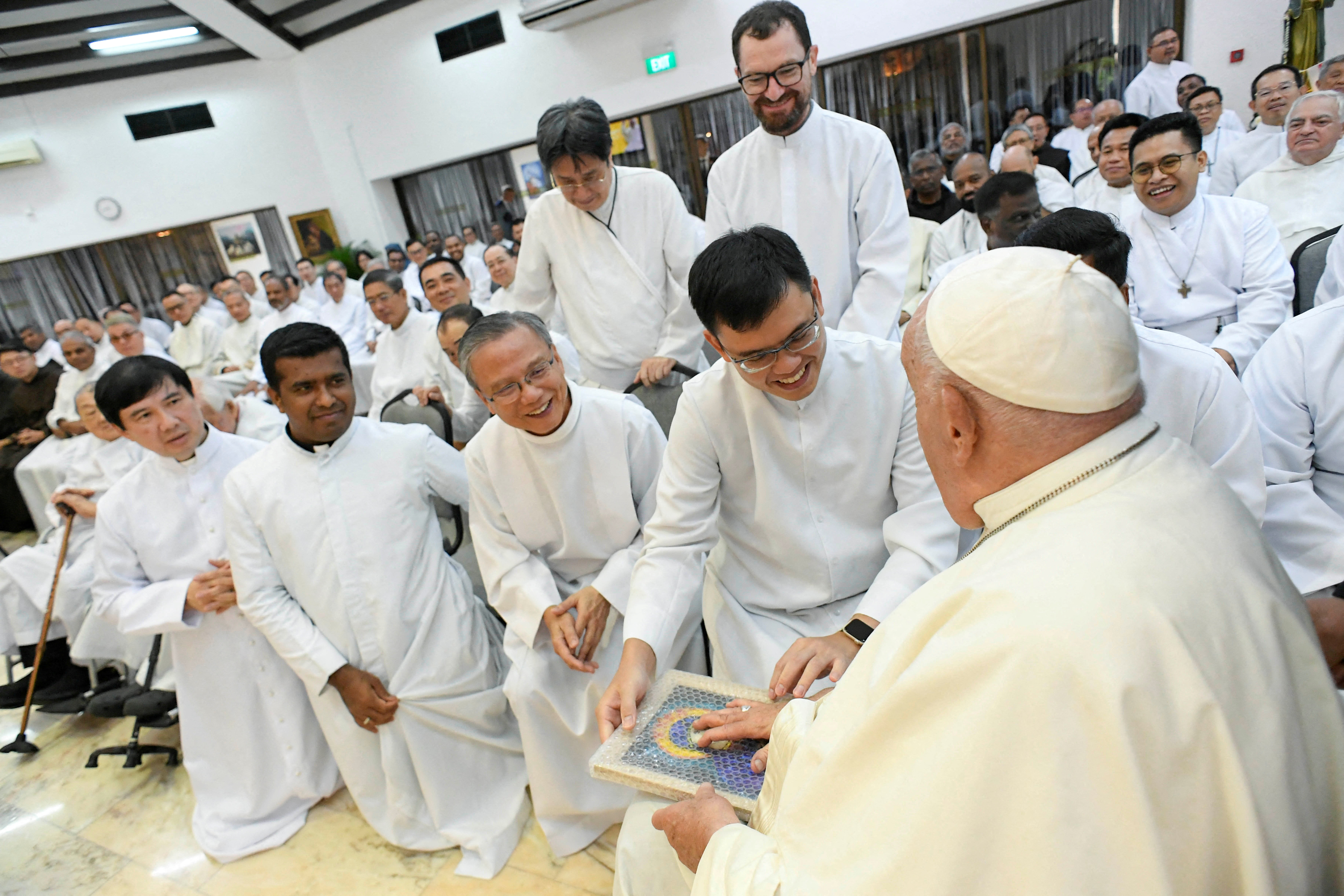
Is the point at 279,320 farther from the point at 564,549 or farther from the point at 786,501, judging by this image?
the point at 786,501

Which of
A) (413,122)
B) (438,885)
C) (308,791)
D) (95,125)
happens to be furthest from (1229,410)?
(95,125)

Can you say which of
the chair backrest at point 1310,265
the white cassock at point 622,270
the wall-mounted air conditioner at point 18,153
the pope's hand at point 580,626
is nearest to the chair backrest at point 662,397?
the white cassock at point 622,270

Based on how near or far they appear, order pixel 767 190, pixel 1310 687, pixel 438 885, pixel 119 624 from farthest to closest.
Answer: pixel 767 190, pixel 119 624, pixel 438 885, pixel 1310 687

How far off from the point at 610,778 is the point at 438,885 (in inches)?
51.9

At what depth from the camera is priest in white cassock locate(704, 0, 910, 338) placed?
2.58m

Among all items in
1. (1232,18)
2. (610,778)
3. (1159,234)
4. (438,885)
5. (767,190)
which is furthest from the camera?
(1232,18)

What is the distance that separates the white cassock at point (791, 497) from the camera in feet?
6.08

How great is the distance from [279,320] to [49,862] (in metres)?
7.00

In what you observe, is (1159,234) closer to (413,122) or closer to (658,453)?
(658,453)

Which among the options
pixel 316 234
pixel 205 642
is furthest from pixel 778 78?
pixel 316 234

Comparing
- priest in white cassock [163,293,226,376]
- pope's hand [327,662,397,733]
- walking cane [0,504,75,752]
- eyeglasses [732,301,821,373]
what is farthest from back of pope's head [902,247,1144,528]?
priest in white cassock [163,293,226,376]

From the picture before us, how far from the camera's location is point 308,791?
261 cm

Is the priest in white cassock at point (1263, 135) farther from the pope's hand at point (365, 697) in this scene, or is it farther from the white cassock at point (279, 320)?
the white cassock at point (279, 320)

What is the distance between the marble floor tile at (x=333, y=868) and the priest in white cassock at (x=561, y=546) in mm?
403
